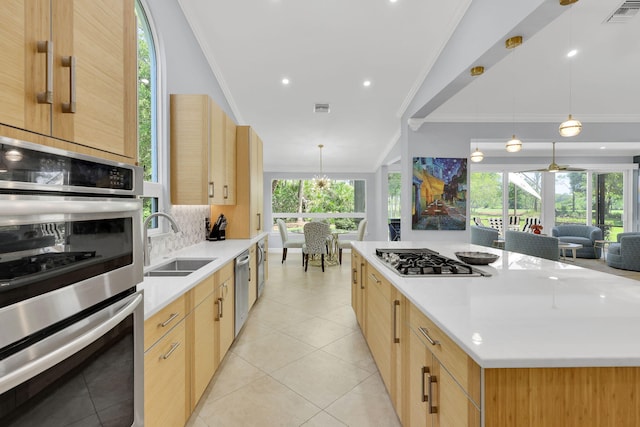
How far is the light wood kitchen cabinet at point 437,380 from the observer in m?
0.89

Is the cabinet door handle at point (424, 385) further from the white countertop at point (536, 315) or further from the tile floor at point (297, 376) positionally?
the tile floor at point (297, 376)

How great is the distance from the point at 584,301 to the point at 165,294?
1904 mm

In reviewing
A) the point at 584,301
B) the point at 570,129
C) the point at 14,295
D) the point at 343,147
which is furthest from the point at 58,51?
the point at 343,147

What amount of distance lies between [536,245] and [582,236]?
419 centimetres

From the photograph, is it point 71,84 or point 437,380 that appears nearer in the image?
point 71,84

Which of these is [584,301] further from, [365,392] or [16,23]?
[16,23]

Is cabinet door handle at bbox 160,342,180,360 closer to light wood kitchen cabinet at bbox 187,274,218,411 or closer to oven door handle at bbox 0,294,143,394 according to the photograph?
light wood kitchen cabinet at bbox 187,274,218,411

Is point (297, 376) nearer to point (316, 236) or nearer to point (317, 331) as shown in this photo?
point (317, 331)

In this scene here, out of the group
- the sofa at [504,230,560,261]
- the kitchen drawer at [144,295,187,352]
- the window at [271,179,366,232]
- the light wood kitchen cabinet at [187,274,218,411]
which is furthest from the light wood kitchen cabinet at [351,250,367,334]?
the window at [271,179,366,232]

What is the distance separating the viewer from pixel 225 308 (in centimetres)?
235

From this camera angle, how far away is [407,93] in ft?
15.1

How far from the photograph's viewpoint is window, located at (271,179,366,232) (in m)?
8.17

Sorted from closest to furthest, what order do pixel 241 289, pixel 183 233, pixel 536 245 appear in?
pixel 241 289, pixel 183 233, pixel 536 245

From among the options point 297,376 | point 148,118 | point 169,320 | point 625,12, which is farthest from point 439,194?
point 169,320
